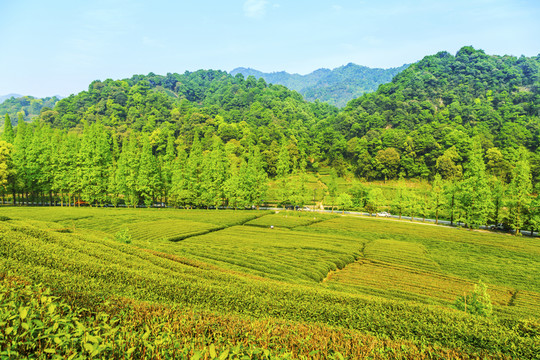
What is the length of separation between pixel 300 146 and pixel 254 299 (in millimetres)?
117273

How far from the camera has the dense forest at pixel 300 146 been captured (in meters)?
58.1

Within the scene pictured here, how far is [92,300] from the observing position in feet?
26.7

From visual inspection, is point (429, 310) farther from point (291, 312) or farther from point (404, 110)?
point (404, 110)

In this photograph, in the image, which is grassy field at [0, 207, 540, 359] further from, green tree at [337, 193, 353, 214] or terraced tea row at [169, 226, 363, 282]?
green tree at [337, 193, 353, 214]

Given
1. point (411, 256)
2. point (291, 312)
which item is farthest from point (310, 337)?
point (411, 256)

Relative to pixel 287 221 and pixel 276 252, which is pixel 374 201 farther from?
pixel 276 252

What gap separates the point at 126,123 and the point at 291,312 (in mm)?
159134

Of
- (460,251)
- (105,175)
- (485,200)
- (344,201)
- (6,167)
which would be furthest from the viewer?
(344,201)

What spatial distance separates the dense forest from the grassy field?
76.8ft

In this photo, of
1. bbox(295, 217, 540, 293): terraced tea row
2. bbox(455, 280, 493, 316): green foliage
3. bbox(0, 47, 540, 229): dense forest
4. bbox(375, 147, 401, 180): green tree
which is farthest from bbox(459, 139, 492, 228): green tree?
bbox(375, 147, 401, 180): green tree

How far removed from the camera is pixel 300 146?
417 feet

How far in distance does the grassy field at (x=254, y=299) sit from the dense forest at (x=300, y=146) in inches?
921

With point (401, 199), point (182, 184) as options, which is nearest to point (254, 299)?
point (182, 184)

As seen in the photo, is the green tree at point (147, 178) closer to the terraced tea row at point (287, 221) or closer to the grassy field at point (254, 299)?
the grassy field at point (254, 299)
